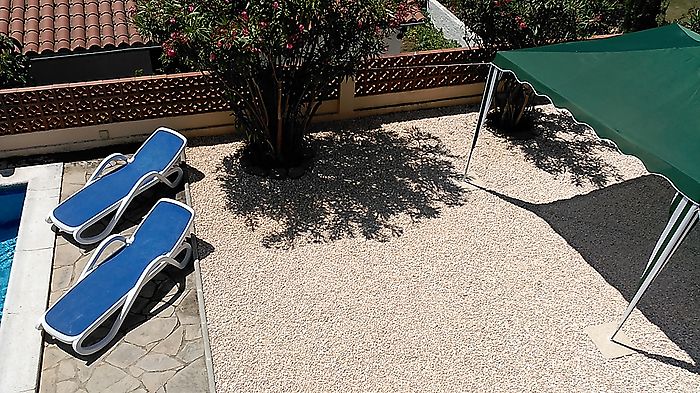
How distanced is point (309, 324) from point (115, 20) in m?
8.32

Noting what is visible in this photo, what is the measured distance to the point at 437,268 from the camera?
324 inches

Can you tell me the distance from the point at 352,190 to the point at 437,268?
230 centimetres

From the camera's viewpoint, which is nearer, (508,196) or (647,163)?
(647,163)

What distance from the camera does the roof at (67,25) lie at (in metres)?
10.8

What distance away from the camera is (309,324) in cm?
728

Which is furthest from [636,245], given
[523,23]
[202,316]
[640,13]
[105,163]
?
[640,13]

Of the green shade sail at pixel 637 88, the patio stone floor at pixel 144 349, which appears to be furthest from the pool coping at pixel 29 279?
the green shade sail at pixel 637 88

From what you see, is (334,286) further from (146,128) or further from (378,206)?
(146,128)

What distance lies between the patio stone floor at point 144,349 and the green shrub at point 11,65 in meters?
3.73

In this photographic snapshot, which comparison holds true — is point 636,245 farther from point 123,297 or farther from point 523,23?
point 123,297

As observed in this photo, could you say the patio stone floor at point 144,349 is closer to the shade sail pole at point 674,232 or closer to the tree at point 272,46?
the tree at point 272,46

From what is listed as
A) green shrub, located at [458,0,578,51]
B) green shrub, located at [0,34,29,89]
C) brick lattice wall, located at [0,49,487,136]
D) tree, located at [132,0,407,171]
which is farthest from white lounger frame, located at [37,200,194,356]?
green shrub, located at [458,0,578,51]

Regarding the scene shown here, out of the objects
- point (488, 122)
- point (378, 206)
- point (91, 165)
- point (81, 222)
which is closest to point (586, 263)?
point (378, 206)

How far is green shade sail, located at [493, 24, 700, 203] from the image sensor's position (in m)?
6.80
